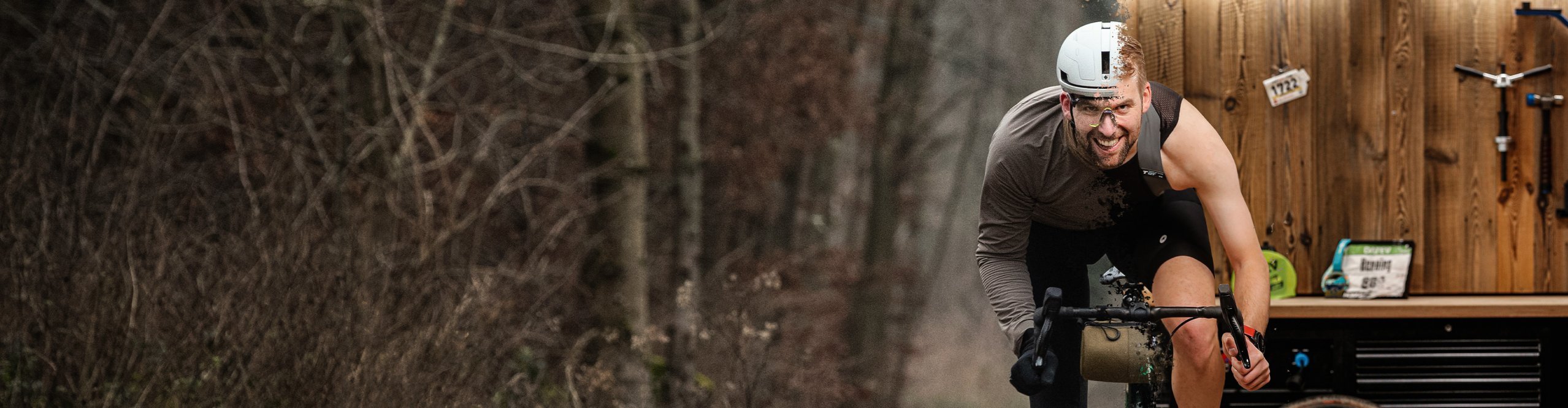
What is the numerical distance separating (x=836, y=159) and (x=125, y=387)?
7.47 m

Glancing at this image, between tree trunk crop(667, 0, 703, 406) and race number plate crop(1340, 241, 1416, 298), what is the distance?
17.0 feet

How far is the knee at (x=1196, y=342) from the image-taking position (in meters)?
1.83

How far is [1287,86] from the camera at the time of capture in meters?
2.95

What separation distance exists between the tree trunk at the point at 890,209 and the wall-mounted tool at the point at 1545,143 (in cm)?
699

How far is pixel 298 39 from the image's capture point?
7871 millimetres

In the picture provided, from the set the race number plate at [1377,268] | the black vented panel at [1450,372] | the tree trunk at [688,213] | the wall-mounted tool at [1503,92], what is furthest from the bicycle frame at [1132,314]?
the tree trunk at [688,213]

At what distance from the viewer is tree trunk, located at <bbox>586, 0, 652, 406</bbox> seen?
322 inches

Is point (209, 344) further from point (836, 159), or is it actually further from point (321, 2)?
point (836, 159)

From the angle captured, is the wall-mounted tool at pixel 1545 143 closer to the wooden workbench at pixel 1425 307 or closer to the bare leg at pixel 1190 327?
the wooden workbench at pixel 1425 307

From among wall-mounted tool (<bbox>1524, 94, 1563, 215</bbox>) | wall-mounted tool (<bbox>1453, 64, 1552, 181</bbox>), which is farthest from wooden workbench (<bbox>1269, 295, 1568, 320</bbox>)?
wall-mounted tool (<bbox>1453, 64, 1552, 181</bbox>)

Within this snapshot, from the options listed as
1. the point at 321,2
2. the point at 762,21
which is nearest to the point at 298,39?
the point at 321,2

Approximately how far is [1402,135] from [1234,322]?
2345 millimetres

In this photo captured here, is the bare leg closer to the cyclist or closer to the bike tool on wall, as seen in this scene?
the cyclist

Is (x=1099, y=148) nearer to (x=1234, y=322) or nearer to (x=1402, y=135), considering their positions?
(x=1234, y=322)
